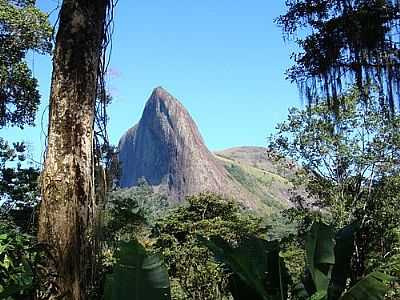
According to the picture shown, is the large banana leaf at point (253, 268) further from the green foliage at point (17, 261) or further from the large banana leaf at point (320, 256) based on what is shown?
the green foliage at point (17, 261)

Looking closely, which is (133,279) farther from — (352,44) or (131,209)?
(131,209)

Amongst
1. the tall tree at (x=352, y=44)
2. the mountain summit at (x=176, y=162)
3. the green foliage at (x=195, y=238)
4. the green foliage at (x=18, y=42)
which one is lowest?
the green foliage at (x=195, y=238)

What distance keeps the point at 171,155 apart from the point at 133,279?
70879 millimetres

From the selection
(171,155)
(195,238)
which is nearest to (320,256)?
(195,238)

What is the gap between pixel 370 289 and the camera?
174 centimetres

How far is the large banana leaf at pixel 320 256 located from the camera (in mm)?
2008

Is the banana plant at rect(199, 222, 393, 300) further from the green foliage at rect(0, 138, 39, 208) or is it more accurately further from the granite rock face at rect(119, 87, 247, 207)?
the granite rock face at rect(119, 87, 247, 207)

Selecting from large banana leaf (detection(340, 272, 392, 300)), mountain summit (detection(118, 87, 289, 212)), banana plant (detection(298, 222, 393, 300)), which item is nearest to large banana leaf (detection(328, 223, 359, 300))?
banana plant (detection(298, 222, 393, 300))

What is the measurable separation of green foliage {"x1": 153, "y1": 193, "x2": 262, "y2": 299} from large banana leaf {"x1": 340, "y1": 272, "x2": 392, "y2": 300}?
23.3 ft

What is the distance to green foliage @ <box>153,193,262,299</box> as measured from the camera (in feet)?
36.8

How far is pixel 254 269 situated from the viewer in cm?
204

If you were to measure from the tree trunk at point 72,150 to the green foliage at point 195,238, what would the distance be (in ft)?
23.0

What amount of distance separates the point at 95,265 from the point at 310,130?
405 inches

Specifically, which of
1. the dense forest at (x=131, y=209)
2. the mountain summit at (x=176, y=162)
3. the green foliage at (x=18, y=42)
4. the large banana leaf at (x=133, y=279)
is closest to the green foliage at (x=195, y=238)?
the dense forest at (x=131, y=209)
